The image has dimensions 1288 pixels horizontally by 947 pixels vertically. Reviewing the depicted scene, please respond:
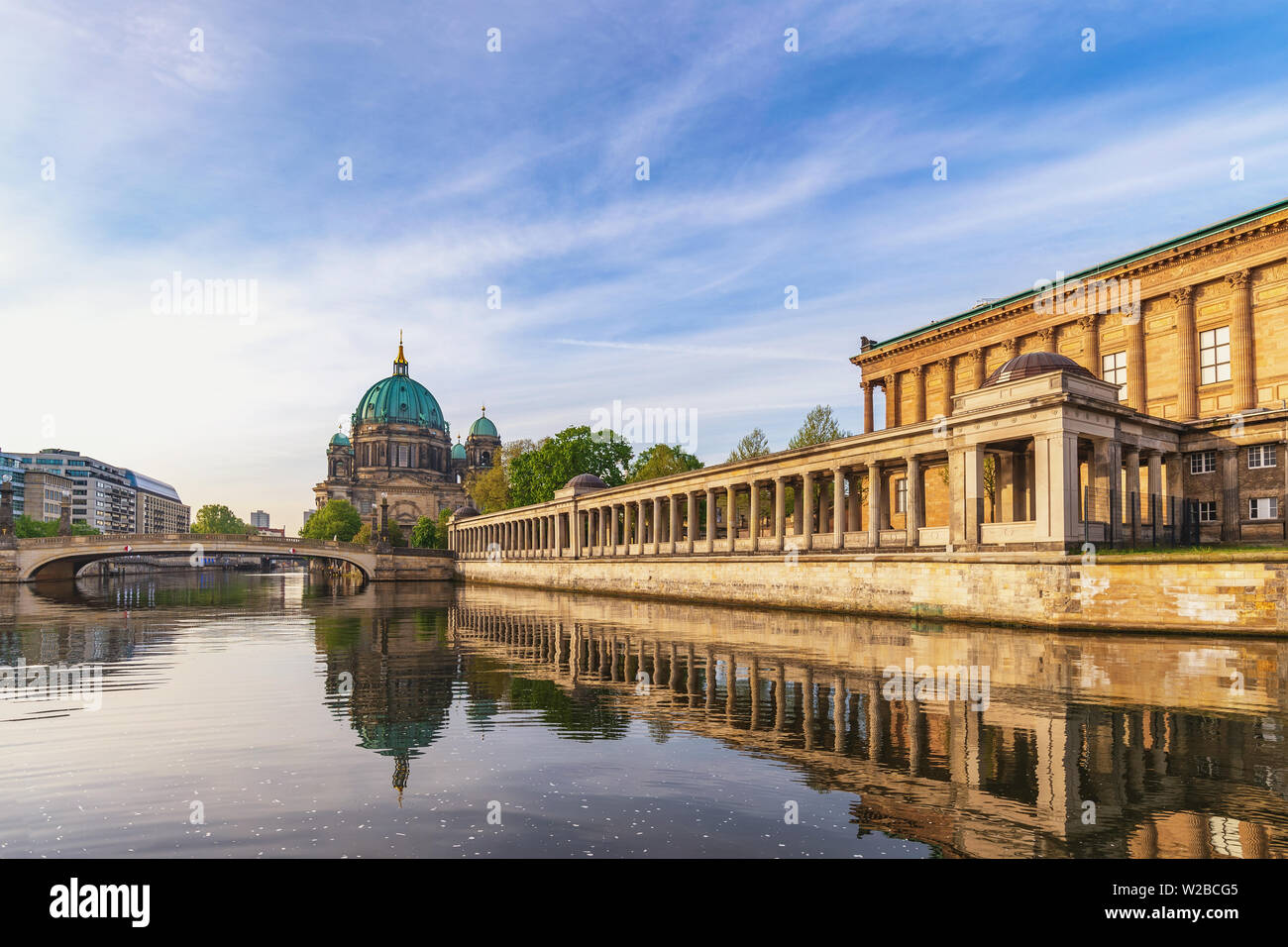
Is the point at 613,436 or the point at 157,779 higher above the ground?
the point at 613,436

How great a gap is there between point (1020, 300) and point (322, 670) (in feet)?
156

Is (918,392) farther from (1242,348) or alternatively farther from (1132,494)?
(1132,494)

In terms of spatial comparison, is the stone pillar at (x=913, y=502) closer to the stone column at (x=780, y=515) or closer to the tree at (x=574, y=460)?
the stone column at (x=780, y=515)

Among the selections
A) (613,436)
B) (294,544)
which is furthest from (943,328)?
(294,544)

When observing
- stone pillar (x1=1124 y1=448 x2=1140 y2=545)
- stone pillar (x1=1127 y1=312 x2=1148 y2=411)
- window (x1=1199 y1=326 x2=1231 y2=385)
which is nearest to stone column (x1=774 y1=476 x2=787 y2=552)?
stone pillar (x1=1124 y1=448 x2=1140 y2=545)

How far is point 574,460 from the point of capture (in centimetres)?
9425

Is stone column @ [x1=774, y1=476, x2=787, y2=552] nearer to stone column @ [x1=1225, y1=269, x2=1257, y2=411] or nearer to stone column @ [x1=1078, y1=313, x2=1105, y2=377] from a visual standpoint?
stone column @ [x1=1078, y1=313, x2=1105, y2=377]

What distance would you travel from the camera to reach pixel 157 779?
11102 millimetres

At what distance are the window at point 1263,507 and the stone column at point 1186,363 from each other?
7.23 metres

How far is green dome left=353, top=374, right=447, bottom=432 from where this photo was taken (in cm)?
18812

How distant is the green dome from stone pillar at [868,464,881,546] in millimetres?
160531

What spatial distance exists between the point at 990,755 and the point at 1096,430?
26.4 metres

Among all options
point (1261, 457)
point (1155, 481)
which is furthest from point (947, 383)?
point (1261, 457)
